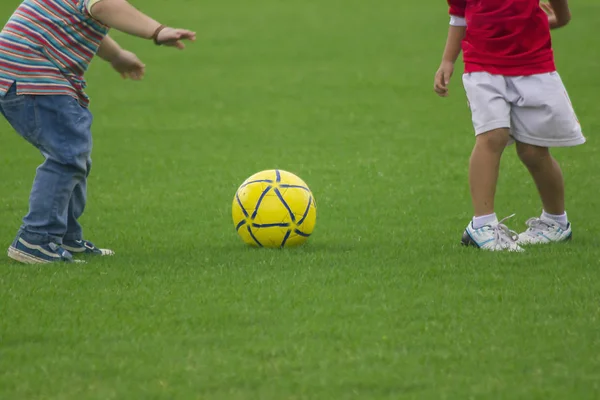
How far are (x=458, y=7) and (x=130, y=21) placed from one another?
1.96 m

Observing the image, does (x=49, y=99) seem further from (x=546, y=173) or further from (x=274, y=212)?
(x=546, y=173)

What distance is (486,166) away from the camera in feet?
19.7

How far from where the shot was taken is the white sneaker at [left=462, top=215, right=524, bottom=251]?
5957 millimetres

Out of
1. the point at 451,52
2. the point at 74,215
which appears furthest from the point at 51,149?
the point at 451,52

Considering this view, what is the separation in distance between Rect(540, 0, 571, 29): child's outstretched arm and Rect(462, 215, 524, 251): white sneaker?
143 centimetres

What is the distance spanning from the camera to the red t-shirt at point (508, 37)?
5.95 meters

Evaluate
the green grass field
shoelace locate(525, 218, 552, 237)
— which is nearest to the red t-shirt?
shoelace locate(525, 218, 552, 237)

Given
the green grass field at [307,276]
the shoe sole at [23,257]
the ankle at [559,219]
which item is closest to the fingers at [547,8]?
the ankle at [559,219]

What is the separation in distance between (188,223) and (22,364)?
10.6 feet

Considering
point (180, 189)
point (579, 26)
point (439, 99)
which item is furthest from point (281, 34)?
point (180, 189)

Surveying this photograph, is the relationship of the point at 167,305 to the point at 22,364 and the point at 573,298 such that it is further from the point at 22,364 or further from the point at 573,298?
the point at 573,298

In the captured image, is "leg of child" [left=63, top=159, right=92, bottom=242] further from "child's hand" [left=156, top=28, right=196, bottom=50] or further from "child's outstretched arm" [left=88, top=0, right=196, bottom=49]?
"child's hand" [left=156, top=28, right=196, bottom=50]

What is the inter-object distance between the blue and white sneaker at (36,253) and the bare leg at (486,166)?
2379mm

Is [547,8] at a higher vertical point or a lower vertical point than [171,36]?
lower
